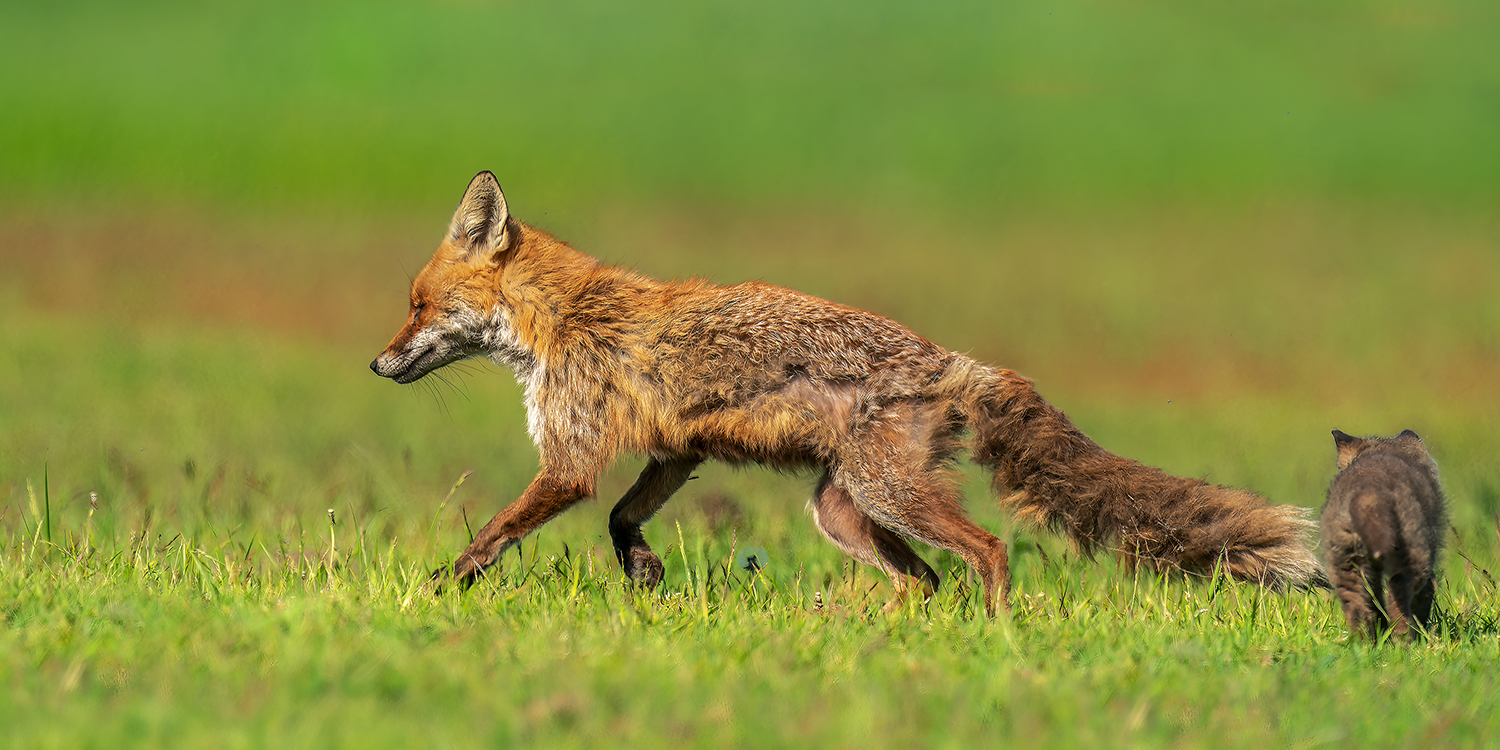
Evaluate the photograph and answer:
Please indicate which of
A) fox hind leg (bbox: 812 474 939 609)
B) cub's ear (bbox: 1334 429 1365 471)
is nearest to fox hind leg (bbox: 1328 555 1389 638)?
cub's ear (bbox: 1334 429 1365 471)

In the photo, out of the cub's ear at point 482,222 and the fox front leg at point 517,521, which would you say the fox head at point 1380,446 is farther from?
the cub's ear at point 482,222

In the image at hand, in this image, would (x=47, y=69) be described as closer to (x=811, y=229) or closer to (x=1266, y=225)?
(x=811, y=229)

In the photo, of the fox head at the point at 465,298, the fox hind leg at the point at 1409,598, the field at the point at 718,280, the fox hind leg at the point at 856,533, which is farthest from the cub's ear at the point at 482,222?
the fox hind leg at the point at 1409,598

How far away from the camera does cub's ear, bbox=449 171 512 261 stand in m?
6.56

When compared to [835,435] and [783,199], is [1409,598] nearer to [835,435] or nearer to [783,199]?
[835,435]

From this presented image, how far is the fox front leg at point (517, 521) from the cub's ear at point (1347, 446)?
338 cm

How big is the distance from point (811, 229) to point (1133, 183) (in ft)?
20.8

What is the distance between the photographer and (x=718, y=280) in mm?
6922

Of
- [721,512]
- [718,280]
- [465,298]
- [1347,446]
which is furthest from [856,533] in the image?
[465,298]

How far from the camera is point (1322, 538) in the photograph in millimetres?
5000

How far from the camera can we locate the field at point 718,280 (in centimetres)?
387

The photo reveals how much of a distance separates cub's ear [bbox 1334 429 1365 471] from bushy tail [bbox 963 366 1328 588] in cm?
30

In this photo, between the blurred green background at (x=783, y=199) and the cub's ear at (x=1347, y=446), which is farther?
the blurred green background at (x=783, y=199)

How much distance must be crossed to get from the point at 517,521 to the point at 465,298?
4.43 ft
